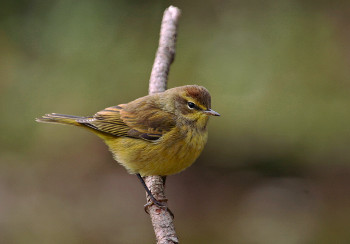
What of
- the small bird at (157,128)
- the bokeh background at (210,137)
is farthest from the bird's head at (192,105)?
the bokeh background at (210,137)

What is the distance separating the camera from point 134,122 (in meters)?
4.91

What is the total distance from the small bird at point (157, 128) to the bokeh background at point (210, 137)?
2.60 metres

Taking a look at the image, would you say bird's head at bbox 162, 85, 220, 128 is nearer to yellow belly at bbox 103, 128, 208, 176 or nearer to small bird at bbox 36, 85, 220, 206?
small bird at bbox 36, 85, 220, 206

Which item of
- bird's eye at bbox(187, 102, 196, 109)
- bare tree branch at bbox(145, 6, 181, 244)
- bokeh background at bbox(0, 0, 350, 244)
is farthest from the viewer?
bokeh background at bbox(0, 0, 350, 244)

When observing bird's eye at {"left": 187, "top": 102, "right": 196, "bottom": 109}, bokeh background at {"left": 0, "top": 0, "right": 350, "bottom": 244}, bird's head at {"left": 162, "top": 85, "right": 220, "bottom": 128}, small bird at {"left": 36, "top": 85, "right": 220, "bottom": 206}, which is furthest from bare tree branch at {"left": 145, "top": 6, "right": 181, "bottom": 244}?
bokeh background at {"left": 0, "top": 0, "right": 350, "bottom": 244}

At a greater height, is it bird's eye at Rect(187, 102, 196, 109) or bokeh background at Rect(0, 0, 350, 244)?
bokeh background at Rect(0, 0, 350, 244)

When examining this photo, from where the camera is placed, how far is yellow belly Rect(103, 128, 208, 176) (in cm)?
452

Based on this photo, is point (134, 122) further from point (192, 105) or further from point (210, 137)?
point (210, 137)

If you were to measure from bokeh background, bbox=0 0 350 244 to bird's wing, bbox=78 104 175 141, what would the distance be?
261cm

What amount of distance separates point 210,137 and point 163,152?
2.94 meters

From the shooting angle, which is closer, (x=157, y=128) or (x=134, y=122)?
(x=157, y=128)

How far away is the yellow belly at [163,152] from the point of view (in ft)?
14.8

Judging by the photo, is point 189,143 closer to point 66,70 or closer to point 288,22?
point 66,70

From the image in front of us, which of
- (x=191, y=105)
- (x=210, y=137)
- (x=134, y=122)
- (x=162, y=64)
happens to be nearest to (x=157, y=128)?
(x=134, y=122)
